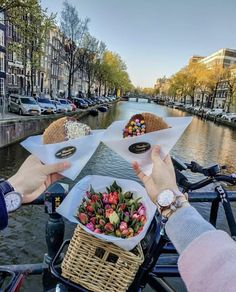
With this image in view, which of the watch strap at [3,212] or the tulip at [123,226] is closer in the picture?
the watch strap at [3,212]

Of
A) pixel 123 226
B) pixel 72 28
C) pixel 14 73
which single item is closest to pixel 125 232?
pixel 123 226

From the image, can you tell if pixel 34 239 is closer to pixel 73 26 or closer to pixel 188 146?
pixel 188 146

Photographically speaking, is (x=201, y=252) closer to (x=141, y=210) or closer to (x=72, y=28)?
(x=141, y=210)

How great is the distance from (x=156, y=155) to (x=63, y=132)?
1.58 ft

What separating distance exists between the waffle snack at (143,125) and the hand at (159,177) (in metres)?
0.14

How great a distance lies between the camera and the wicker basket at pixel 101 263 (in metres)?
1.65

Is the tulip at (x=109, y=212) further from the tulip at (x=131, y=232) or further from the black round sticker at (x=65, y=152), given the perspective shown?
the black round sticker at (x=65, y=152)

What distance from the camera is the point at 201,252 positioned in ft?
2.95

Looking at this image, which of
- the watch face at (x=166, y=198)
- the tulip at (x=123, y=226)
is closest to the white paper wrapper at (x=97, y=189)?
the tulip at (x=123, y=226)

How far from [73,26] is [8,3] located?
23.8 metres

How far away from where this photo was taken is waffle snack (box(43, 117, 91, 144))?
1.52 m

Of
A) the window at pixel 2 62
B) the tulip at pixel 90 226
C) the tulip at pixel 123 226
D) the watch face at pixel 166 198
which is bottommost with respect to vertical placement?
the tulip at pixel 90 226

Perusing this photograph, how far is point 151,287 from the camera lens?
Answer: 6.64 feet

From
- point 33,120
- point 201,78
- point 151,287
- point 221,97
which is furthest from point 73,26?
point 221,97
